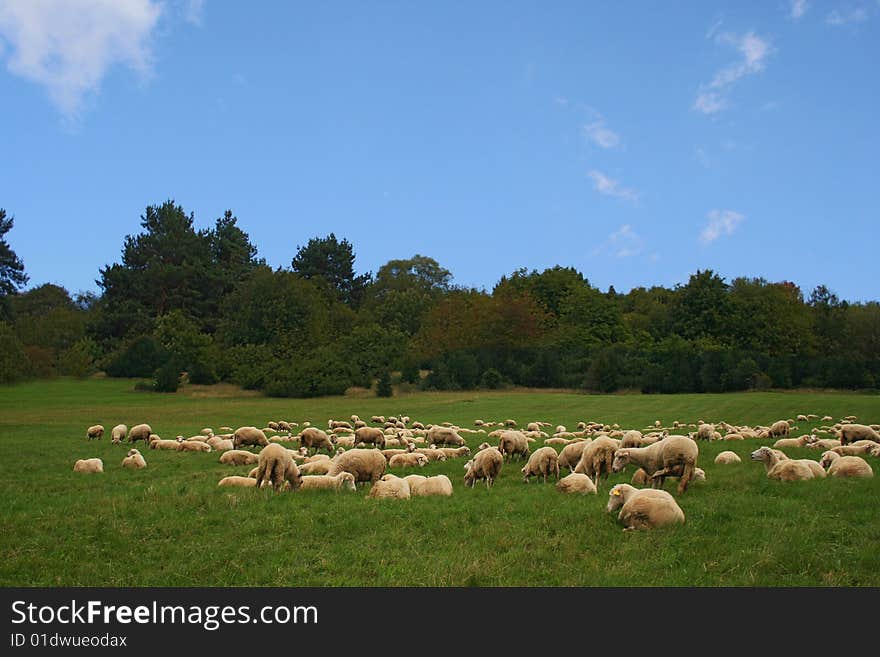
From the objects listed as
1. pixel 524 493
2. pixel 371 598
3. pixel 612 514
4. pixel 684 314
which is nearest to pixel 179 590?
pixel 371 598

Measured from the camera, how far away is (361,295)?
124 metres

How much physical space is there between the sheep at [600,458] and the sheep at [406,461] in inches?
174

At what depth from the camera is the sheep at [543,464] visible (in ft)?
50.3

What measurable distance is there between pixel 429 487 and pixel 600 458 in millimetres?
4091

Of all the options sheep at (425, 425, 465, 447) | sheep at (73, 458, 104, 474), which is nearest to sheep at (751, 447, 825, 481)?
sheep at (425, 425, 465, 447)

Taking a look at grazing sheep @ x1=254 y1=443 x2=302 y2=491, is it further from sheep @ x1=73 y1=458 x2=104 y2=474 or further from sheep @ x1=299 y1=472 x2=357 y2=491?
sheep @ x1=73 y1=458 x2=104 y2=474

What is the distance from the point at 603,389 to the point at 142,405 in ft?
138

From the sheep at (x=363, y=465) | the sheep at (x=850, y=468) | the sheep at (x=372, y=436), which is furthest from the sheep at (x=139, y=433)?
the sheep at (x=850, y=468)

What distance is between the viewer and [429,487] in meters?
13.2

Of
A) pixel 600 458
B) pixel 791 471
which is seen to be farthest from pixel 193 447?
pixel 791 471

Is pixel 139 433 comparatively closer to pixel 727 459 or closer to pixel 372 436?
pixel 372 436

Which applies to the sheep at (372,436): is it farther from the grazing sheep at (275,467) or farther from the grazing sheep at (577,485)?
the grazing sheep at (577,485)

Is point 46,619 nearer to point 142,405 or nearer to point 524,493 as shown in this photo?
point 524,493

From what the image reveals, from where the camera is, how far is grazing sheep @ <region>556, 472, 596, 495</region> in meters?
12.8
